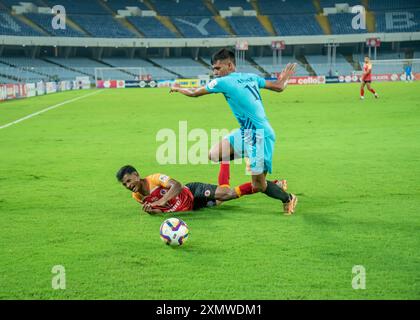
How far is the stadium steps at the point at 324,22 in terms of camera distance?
74.6 m

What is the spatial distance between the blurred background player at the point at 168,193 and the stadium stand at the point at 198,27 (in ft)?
226

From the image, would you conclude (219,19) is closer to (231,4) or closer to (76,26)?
(231,4)

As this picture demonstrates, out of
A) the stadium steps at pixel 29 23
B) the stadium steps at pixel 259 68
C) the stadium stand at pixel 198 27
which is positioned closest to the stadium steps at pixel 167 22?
the stadium stand at pixel 198 27

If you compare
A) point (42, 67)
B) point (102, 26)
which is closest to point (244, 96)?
point (42, 67)

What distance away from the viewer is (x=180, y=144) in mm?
14188

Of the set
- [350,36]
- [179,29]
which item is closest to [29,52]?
[179,29]

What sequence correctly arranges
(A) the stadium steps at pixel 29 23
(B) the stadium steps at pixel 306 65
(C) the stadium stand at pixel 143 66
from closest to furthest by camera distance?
1. (A) the stadium steps at pixel 29 23
2. (C) the stadium stand at pixel 143 66
3. (B) the stadium steps at pixel 306 65

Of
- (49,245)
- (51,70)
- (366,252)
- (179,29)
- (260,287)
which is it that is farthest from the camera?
(179,29)

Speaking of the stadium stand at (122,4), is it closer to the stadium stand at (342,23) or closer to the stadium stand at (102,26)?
the stadium stand at (102,26)

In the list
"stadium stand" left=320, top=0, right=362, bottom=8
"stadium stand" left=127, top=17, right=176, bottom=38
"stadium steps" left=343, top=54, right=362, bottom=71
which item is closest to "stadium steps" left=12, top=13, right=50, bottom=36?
"stadium stand" left=127, top=17, right=176, bottom=38

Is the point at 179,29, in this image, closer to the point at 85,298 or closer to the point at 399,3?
the point at 399,3

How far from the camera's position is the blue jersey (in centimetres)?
668

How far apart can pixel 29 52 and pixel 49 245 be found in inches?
2621
